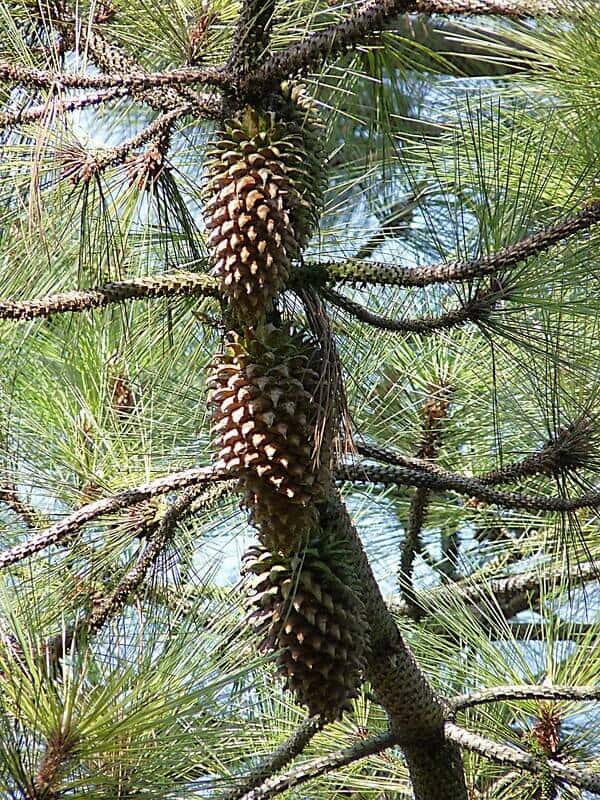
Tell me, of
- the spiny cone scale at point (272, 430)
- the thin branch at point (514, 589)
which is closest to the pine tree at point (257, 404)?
the spiny cone scale at point (272, 430)

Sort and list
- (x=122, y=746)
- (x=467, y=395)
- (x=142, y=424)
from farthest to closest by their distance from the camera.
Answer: (x=467, y=395), (x=142, y=424), (x=122, y=746)

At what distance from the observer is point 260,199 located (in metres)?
0.86

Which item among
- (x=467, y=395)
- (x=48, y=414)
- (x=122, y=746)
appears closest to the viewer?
(x=122, y=746)

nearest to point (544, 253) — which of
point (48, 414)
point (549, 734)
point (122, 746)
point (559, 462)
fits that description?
point (559, 462)

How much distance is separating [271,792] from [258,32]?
799 mm

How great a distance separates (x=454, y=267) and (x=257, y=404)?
21 cm

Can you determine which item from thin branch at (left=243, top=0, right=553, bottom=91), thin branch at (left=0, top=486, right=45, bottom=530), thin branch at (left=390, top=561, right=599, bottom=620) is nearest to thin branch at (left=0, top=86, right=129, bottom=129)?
thin branch at (left=243, top=0, right=553, bottom=91)

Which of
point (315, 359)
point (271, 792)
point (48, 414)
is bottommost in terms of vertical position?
point (271, 792)

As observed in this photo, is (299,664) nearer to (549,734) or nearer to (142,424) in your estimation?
(142,424)

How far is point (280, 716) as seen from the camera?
1.66 metres

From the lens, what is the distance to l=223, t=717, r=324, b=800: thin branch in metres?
1.18

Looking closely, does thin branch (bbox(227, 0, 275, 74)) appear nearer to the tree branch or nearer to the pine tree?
the pine tree

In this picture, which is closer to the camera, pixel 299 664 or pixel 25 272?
pixel 299 664

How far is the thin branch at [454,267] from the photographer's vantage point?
912mm
